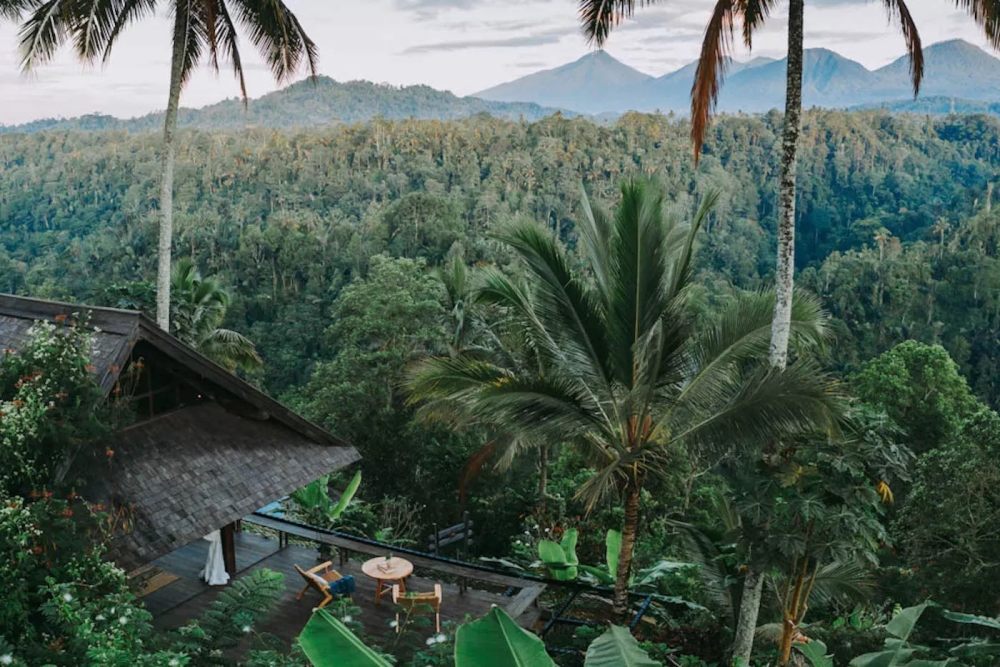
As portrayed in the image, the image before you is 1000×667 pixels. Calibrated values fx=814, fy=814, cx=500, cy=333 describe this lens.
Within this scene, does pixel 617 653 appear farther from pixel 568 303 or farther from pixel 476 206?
pixel 476 206

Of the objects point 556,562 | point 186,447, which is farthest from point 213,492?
point 556,562

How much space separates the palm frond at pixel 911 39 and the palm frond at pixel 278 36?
908 cm

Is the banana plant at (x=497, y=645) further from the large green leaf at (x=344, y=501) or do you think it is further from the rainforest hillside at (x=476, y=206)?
the rainforest hillside at (x=476, y=206)

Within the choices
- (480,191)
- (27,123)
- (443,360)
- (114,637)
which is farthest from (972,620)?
(27,123)

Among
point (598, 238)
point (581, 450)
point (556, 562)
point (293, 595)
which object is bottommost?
point (556, 562)

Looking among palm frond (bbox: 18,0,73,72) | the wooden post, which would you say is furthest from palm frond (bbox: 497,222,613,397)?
palm frond (bbox: 18,0,73,72)

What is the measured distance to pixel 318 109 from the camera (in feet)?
502

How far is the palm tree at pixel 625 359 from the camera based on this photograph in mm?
7875

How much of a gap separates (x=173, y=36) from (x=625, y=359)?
31.4 feet

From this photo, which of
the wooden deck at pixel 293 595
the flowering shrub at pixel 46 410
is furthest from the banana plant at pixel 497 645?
the wooden deck at pixel 293 595

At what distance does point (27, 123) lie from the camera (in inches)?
5778

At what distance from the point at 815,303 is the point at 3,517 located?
7.72 metres

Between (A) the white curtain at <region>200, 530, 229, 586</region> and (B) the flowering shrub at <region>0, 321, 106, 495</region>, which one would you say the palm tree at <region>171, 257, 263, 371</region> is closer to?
(A) the white curtain at <region>200, 530, 229, 586</region>

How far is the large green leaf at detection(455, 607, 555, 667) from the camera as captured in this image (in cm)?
377
